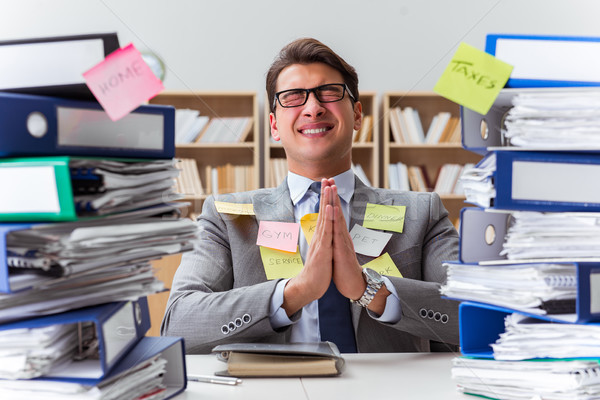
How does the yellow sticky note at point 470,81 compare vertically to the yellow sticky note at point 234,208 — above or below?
above

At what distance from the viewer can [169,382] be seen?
2.95ft

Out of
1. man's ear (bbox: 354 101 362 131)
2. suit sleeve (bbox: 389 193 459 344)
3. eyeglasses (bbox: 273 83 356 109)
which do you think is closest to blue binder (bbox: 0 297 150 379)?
suit sleeve (bbox: 389 193 459 344)

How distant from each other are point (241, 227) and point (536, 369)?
3.14 feet

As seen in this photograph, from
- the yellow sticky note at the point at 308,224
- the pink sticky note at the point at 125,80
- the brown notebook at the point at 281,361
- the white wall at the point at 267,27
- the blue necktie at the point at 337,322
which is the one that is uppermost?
the white wall at the point at 267,27

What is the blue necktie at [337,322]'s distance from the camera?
1.52m

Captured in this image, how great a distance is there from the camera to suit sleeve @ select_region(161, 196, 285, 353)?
1.31m

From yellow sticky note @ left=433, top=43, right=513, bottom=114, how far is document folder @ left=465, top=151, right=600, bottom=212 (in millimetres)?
96

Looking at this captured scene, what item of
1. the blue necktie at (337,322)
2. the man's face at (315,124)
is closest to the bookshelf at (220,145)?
the man's face at (315,124)

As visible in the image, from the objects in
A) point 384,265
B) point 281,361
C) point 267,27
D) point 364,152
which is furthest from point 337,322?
point 267,27

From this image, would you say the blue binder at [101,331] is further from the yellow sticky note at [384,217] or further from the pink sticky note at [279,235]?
the yellow sticky note at [384,217]

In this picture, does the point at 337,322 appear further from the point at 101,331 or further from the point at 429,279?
the point at 101,331

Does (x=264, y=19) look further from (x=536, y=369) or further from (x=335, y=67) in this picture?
(x=536, y=369)

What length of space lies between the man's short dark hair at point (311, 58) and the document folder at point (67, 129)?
3.12 ft

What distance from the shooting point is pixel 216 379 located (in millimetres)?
960
